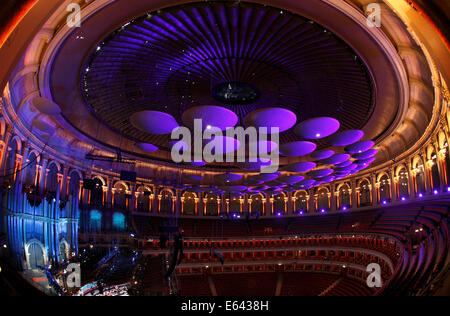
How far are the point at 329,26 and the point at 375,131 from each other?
1060cm

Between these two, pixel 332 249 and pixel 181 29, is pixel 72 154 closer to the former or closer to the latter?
pixel 181 29

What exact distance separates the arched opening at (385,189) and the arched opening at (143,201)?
821 inches

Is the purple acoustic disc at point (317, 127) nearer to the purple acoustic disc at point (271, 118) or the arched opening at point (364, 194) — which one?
the purple acoustic disc at point (271, 118)

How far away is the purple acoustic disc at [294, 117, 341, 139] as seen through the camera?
1029cm

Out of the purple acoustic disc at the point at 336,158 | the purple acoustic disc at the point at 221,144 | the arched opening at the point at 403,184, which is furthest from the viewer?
the arched opening at the point at 403,184

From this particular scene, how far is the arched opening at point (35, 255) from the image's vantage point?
51.4ft

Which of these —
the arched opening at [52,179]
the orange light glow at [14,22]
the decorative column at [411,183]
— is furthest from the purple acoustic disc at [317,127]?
the arched opening at [52,179]

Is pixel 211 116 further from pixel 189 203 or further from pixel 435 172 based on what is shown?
pixel 189 203

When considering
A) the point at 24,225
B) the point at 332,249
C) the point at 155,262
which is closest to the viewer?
the point at 24,225

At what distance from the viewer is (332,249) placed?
978 inches

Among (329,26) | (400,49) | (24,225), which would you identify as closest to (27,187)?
(24,225)

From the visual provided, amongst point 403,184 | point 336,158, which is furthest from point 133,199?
point 403,184

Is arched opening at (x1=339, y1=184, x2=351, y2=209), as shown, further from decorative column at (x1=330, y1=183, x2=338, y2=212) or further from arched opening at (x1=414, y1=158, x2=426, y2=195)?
arched opening at (x1=414, y1=158, x2=426, y2=195)

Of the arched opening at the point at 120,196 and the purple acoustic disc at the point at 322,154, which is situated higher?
the purple acoustic disc at the point at 322,154
